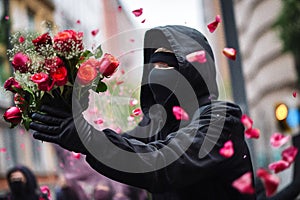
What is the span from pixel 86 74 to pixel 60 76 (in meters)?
0.12

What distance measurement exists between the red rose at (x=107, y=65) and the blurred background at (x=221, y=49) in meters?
0.19

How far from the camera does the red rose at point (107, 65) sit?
3133 millimetres

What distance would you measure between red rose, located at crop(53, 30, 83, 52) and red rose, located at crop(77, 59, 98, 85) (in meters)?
0.11

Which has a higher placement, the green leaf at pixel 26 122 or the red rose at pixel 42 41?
the red rose at pixel 42 41

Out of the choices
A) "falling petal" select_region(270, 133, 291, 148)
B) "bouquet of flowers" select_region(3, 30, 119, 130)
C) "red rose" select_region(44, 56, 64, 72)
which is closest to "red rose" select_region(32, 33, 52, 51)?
"bouquet of flowers" select_region(3, 30, 119, 130)

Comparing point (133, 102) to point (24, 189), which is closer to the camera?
point (133, 102)

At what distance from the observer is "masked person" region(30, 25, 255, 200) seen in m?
2.96

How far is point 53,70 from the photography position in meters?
3.05

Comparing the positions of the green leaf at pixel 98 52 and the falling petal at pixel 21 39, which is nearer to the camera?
the green leaf at pixel 98 52

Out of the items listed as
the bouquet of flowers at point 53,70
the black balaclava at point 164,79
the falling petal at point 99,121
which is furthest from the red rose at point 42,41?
the falling petal at point 99,121

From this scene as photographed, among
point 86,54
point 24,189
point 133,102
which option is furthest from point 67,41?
point 24,189

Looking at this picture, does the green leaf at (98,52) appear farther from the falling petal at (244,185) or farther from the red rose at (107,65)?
the falling petal at (244,185)

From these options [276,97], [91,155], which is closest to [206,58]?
[91,155]

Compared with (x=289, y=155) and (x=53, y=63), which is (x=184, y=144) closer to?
(x=289, y=155)
